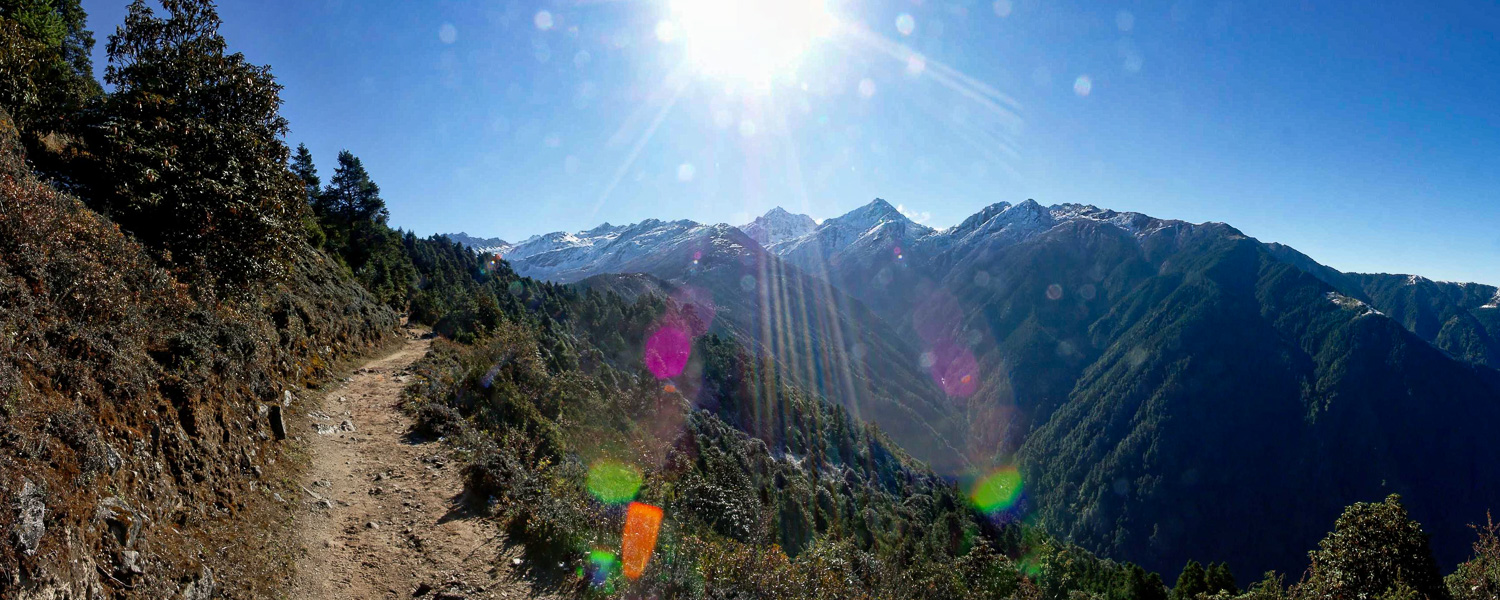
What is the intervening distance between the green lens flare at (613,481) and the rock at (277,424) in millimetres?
7459

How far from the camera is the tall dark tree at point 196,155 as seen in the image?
12984mm

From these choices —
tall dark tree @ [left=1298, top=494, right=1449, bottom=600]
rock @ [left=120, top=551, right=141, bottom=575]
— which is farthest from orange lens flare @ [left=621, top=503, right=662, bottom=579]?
tall dark tree @ [left=1298, top=494, right=1449, bottom=600]

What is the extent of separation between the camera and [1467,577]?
2052 centimetres

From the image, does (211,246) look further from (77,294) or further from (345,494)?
(345,494)

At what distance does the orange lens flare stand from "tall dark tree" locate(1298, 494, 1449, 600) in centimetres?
2529

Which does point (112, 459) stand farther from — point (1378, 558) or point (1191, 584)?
point (1191, 584)

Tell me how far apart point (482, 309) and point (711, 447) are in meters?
17.0

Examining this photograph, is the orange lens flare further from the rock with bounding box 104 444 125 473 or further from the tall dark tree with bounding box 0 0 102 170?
the tall dark tree with bounding box 0 0 102 170

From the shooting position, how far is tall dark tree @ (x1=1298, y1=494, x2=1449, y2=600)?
19875 millimetres

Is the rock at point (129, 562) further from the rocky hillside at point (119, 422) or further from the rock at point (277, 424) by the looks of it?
the rock at point (277, 424)

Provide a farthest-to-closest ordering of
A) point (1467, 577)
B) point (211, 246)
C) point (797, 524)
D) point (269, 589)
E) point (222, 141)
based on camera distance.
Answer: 1. point (797, 524)
2. point (1467, 577)
3. point (222, 141)
4. point (211, 246)
5. point (269, 589)

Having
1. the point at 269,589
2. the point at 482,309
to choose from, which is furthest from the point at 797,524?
the point at 269,589

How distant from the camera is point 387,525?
1124 cm

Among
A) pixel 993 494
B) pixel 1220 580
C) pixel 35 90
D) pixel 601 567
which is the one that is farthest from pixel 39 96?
pixel 993 494
